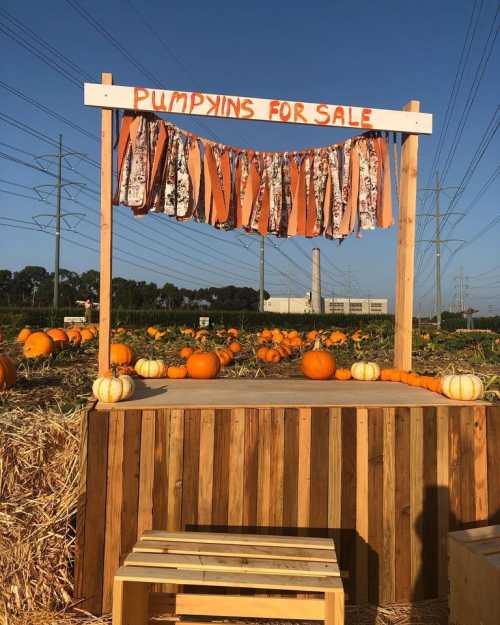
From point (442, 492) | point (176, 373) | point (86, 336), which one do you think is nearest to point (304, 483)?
point (442, 492)

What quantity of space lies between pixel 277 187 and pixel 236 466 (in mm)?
2670

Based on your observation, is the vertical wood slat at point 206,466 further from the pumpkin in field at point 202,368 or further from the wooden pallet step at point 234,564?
the pumpkin in field at point 202,368

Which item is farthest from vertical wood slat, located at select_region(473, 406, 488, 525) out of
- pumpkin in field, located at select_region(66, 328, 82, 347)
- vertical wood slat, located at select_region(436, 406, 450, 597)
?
A: pumpkin in field, located at select_region(66, 328, 82, 347)

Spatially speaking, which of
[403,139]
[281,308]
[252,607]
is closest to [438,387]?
[252,607]

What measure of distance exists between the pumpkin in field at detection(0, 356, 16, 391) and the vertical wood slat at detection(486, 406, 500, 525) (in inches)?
139

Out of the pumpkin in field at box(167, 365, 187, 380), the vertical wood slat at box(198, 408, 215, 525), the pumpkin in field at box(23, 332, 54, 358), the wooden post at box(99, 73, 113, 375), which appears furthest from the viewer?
the pumpkin in field at box(23, 332, 54, 358)

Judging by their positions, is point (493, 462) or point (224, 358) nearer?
point (493, 462)

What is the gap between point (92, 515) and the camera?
248 cm

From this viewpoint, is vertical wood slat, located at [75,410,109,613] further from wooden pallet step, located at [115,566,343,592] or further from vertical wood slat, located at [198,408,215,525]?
wooden pallet step, located at [115,566,343,592]

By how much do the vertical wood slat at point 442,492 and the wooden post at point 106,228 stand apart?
7.88 ft

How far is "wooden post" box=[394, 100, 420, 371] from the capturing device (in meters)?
4.17

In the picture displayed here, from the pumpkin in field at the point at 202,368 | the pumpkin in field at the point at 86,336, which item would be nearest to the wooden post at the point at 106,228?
the pumpkin in field at the point at 202,368

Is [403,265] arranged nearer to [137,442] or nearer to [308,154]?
[308,154]

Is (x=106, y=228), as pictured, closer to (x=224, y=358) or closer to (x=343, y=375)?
(x=343, y=375)
